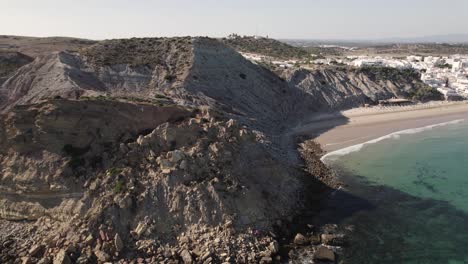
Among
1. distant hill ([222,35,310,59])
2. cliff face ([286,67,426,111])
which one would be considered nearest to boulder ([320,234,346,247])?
cliff face ([286,67,426,111])

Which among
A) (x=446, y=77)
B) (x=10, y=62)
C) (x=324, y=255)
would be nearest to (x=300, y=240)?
(x=324, y=255)

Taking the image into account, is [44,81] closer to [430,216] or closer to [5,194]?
[5,194]

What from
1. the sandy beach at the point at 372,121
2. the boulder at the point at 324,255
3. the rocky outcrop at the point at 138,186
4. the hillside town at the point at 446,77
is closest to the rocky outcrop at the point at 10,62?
the rocky outcrop at the point at 138,186

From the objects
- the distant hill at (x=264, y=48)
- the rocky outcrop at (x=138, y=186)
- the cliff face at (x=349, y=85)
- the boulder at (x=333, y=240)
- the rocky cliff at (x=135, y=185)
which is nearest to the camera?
the rocky cliff at (x=135, y=185)

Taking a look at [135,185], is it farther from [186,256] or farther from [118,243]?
[186,256]

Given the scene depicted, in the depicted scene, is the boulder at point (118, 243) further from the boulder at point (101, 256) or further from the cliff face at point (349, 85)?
the cliff face at point (349, 85)

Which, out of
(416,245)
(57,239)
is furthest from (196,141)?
(416,245)

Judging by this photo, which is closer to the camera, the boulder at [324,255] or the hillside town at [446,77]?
the boulder at [324,255]
